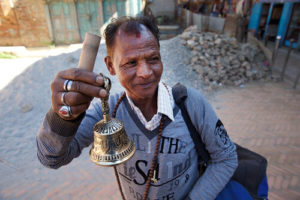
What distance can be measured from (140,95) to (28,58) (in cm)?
932

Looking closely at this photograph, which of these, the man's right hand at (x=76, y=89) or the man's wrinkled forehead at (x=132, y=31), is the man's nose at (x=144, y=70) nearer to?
the man's wrinkled forehead at (x=132, y=31)

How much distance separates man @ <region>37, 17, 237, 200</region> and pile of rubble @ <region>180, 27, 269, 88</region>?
6.42m

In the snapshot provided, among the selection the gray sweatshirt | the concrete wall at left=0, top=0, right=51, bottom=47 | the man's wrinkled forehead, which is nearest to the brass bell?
the gray sweatshirt

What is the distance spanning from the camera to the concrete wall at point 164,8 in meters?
18.0

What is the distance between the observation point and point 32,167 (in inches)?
154

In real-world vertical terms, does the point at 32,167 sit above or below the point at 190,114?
below

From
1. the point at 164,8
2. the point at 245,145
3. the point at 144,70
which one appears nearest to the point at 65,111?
the point at 144,70

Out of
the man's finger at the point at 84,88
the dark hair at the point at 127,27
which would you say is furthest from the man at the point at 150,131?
the man's finger at the point at 84,88

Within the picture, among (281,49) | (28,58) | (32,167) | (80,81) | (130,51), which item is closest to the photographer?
(80,81)

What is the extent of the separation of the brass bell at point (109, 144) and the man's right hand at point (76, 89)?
10 cm

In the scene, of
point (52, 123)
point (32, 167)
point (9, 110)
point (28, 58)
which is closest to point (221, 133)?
point (52, 123)

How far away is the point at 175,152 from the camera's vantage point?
134 cm

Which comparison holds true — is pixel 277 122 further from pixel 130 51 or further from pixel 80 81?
pixel 80 81

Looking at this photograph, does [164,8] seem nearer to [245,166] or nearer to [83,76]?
[245,166]
